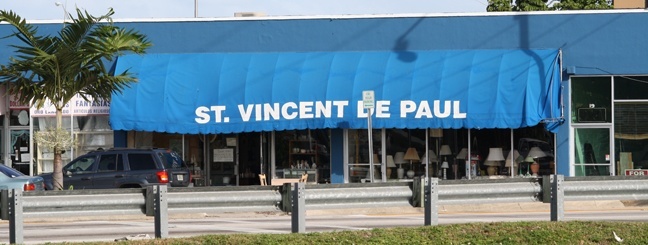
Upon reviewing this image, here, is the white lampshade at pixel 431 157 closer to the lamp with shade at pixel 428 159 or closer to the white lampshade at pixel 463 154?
the lamp with shade at pixel 428 159

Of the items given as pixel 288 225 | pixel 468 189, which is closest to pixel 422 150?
pixel 288 225

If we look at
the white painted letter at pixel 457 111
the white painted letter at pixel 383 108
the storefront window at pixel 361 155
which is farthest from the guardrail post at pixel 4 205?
the storefront window at pixel 361 155

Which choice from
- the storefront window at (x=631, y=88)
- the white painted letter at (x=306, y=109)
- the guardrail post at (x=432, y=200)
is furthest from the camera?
the storefront window at (x=631, y=88)

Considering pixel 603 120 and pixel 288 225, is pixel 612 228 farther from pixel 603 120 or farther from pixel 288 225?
pixel 603 120

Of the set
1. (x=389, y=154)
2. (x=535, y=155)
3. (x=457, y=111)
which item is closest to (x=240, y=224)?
(x=457, y=111)

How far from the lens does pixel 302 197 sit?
41.3 ft

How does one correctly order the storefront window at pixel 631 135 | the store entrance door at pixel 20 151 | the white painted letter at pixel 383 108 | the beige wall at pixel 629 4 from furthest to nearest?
1. the beige wall at pixel 629 4
2. the store entrance door at pixel 20 151
3. the storefront window at pixel 631 135
4. the white painted letter at pixel 383 108

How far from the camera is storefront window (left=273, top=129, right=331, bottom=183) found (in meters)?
31.1

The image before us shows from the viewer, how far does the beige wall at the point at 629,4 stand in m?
32.8

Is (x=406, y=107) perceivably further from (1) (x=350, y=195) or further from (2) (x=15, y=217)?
(2) (x=15, y=217)

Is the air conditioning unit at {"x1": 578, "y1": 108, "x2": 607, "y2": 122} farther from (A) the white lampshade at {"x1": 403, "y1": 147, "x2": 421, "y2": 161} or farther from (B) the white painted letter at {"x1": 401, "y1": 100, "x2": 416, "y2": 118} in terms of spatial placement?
(B) the white painted letter at {"x1": 401, "y1": 100, "x2": 416, "y2": 118}

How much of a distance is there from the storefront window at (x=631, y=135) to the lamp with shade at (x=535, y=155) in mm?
1970

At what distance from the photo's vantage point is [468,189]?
13.3 metres

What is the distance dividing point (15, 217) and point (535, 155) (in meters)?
20.4
